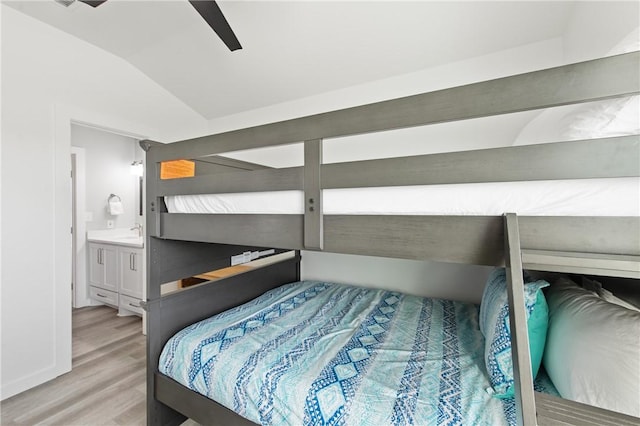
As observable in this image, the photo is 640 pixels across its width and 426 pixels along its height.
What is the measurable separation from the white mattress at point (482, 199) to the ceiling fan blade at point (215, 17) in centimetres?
96

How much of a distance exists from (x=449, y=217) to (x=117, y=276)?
12.4 feet

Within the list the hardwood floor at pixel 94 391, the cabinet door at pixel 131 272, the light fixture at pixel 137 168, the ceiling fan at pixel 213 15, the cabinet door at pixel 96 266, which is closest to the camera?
the ceiling fan at pixel 213 15

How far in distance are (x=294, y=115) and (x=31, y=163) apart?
2.09m

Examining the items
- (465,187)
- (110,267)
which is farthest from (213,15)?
(110,267)

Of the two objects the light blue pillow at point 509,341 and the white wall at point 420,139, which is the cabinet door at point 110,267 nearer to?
the white wall at point 420,139

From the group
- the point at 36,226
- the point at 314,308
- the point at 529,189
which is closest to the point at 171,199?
the point at 314,308

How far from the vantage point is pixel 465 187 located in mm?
845

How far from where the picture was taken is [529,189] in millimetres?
771

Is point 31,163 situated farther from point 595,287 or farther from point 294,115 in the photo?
point 595,287

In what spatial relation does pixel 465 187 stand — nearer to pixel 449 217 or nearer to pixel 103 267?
pixel 449 217

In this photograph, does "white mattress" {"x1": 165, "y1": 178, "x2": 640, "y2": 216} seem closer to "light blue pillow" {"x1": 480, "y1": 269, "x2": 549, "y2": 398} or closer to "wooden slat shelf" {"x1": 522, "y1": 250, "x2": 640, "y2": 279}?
"wooden slat shelf" {"x1": 522, "y1": 250, "x2": 640, "y2": 279}

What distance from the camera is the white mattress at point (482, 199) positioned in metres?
0.70

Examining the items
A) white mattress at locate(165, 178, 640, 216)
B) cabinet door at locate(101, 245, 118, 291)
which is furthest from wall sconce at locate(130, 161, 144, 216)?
white mattress at locate(165, 178, 640, 216)

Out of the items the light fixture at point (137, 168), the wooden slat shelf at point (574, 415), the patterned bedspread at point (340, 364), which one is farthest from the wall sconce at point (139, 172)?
the wooden slat shelf at point (574, 415)
